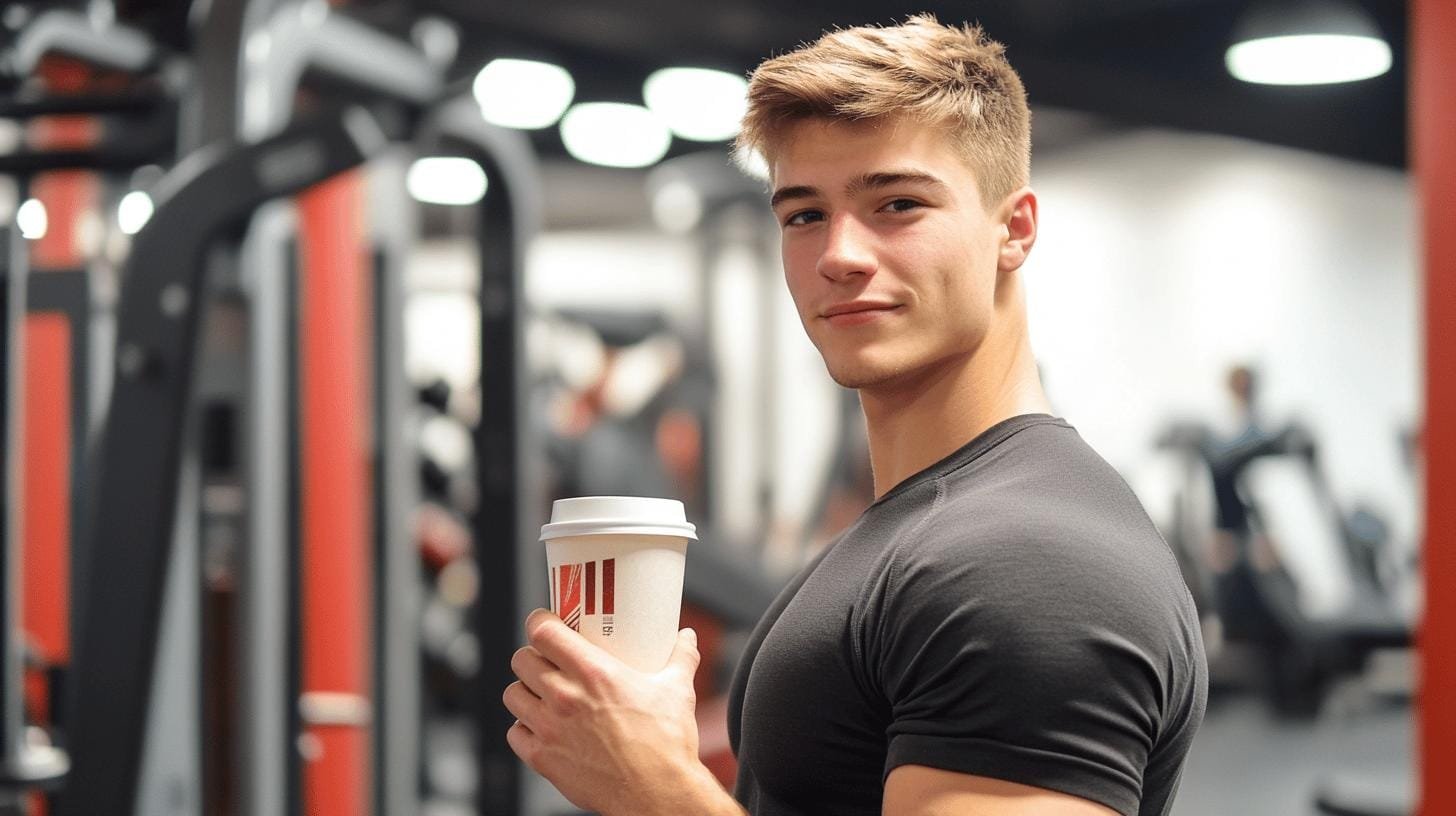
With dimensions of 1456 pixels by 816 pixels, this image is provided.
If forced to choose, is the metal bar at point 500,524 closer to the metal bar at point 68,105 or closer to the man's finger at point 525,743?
the metal bar at point 68,105

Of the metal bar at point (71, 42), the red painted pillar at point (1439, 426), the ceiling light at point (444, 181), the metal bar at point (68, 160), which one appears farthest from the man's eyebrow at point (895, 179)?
the ceiling light at point (444, 181)

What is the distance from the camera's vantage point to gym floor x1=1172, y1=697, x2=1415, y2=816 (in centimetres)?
558

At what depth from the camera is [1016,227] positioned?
117 cm

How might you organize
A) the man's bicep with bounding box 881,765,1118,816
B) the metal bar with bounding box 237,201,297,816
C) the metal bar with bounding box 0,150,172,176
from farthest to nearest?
the metal bar with bounding box 0,150,172,176 → the metal bar with bounding box 237,201,297,816 → the man's bicep with bounding box 881,765,1118,816

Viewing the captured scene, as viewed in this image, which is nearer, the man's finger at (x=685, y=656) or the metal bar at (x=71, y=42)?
the man's finger at (x=685, y=656)

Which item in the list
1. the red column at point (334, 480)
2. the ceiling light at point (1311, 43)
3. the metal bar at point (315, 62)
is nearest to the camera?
the metal bar at point (315, 62)

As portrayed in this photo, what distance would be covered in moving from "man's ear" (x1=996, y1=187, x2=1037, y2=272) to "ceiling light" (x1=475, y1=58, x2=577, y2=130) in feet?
17.0

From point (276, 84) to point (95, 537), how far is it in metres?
0.96

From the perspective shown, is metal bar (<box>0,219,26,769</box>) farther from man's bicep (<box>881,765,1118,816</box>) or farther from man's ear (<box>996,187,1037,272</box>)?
man's bicep (<box>881,765,1118,816</box>)

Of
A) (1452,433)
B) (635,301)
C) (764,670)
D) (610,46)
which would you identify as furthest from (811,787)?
(635,301)

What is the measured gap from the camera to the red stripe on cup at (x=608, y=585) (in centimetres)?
104

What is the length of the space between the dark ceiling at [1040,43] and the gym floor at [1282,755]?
3.19 metres

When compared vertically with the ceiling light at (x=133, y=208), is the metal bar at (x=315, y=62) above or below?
above

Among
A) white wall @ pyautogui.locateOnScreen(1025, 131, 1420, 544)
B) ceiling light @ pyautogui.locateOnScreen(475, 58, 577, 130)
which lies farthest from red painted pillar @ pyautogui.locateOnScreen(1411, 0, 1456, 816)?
white wall @ pyautogui.locateOnScreen(1025, 131, 1420, 544)
